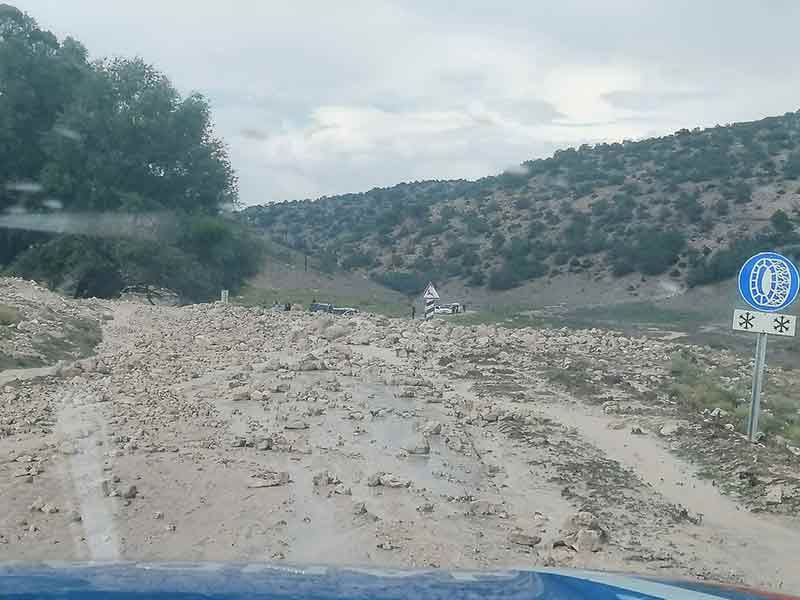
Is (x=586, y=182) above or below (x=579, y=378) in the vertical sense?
above

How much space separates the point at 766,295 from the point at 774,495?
3.29m

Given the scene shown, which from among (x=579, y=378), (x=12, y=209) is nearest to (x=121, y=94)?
(x=12, y=209)

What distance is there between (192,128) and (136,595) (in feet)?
152

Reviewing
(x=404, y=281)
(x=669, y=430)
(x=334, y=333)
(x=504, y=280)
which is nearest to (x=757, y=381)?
(x=669, y=430)

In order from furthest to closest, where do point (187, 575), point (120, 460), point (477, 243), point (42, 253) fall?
point (477, 243)
point (42, 253)
point (120, 460)
point (187, 575)

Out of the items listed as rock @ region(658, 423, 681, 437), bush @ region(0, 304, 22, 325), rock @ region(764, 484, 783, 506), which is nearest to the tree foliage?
bush @ region(0, 304, 22, 325)

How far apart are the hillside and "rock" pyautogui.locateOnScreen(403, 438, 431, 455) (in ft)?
139

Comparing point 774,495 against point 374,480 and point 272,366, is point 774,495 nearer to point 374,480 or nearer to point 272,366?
point 374,480

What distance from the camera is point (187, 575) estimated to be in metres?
3.62

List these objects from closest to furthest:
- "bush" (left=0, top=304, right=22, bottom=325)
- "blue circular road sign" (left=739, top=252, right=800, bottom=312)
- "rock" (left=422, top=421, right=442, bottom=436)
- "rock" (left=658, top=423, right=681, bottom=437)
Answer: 1. "blue circular road sign" (left=739, top=252, right=800, bottom=312)
2. "rock" (left=422, top=421, right=442, bottom=436)
3. "rock" (left=658, top=423, right=681, bottom=437)
4. "bush" (left=0, top=304, right=22, bottom=325)

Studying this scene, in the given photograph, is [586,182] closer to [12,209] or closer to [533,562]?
[12,209]

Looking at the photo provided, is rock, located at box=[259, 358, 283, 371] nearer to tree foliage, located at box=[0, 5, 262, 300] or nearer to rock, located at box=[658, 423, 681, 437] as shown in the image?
rock, located at box=[658, 423, 681, 437]

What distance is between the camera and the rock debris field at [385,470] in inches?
327

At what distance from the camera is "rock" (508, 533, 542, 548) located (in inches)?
332
